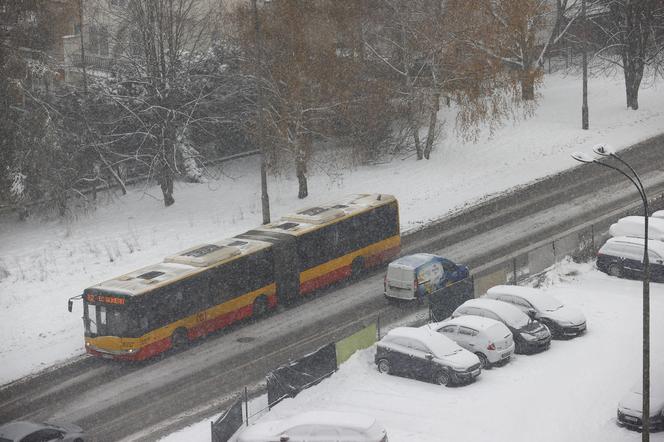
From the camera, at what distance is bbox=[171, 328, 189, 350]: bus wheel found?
2789cm

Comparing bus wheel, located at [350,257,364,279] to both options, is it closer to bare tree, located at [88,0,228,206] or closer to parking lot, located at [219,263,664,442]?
parking lot, located at [219,263,664,442]

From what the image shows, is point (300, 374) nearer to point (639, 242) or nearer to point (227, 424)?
point (227, 424)

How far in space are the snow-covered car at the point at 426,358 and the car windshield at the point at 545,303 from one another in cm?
441

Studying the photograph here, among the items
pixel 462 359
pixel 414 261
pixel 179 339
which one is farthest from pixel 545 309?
pixel 179 339

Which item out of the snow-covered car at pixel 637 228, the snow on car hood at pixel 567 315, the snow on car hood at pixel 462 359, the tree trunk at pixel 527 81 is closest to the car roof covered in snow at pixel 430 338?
the snow on car hood at pixel 462 359

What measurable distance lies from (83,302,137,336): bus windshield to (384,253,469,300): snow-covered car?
9228 millimetres

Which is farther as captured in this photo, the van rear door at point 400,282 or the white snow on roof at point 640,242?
the white snow on roof at point 640,242

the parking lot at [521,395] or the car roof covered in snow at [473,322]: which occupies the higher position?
the car roof covered in snow at [473,322]

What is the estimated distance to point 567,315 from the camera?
27.9 m

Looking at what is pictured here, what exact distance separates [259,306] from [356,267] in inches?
194

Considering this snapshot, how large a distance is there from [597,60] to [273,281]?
3810 cm

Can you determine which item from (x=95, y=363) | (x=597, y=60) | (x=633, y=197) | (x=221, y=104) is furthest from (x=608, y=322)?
(x=597, y=60)

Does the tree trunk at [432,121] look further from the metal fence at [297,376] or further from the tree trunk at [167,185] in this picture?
the metal fence at [297,376]

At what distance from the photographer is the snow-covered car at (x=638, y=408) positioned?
21.0m
